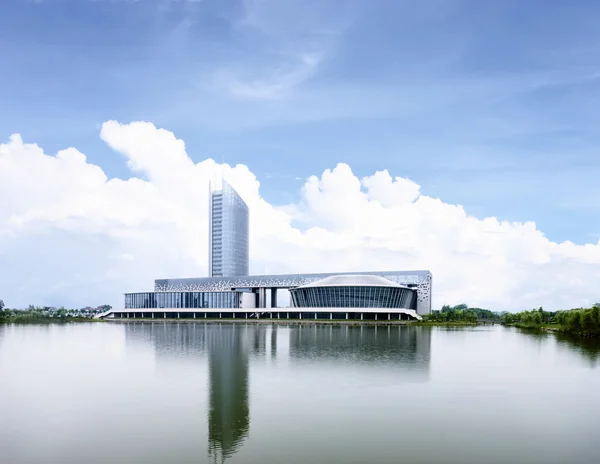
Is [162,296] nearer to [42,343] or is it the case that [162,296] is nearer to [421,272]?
[421,272]

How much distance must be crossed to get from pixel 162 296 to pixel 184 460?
366 ft

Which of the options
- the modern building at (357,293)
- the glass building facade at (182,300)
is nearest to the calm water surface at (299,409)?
the modern building at (357,293)

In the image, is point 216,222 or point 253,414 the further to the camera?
point 216,222

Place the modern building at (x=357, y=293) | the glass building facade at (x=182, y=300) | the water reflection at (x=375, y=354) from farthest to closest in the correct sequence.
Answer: the glass building facade at (x=182, y=300), the modern building at (x=357, y=293), the water reflection at (x=375, y=354)

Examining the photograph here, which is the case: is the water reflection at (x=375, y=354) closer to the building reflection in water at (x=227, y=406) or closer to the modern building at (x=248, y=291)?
the building reflection in water at (x=227, y=406)

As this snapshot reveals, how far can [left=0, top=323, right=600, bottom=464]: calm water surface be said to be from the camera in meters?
15.9

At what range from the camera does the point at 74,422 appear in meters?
19.1

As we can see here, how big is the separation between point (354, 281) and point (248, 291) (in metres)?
29.2

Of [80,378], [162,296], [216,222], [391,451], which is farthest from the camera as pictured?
[216,222]

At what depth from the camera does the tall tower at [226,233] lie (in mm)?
138125

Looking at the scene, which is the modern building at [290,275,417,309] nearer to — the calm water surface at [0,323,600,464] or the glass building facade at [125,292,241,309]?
the glass building facade at [125,292,241,309]

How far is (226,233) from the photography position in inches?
5472

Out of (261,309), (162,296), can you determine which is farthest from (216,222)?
(261,309)

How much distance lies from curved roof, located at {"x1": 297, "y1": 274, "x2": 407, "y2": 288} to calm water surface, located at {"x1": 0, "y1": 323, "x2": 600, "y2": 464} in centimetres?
6381
